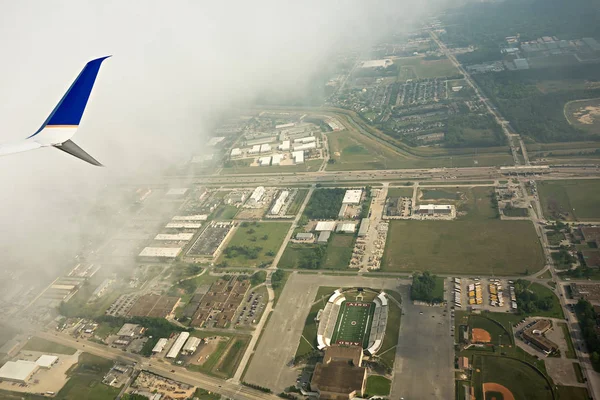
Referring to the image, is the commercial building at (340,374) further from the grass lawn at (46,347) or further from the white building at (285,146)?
the white building at (285,146)

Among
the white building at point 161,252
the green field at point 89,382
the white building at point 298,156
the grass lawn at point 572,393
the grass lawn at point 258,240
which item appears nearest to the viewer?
the grass lawn at point 572,393

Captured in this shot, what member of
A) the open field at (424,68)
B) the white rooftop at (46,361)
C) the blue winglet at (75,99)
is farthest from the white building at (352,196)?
the open field at (424,68)

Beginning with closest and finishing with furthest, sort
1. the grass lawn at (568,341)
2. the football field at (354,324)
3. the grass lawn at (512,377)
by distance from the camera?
1. the grass lawn at (512,377)
2. the grass lawn at (568,341)
3. the football field at (354,324)

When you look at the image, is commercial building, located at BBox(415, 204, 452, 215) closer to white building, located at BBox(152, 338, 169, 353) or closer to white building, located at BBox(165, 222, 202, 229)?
white building, located at BBox(165, 222, 202, 229)

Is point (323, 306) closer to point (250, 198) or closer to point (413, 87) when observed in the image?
point (250, 198)

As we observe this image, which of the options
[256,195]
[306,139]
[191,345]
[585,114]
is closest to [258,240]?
[256,195]

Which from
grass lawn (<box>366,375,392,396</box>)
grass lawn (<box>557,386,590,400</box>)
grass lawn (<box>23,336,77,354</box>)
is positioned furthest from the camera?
grass lawn (<box>23,336,77,354</box>)

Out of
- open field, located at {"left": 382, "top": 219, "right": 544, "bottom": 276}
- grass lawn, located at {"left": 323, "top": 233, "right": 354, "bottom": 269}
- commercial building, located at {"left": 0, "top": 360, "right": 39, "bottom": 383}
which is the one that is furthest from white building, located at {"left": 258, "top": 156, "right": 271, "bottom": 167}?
Result: commercial building, located at {"left": 0, "top": 360, "right": 39, "bottom": 383}
